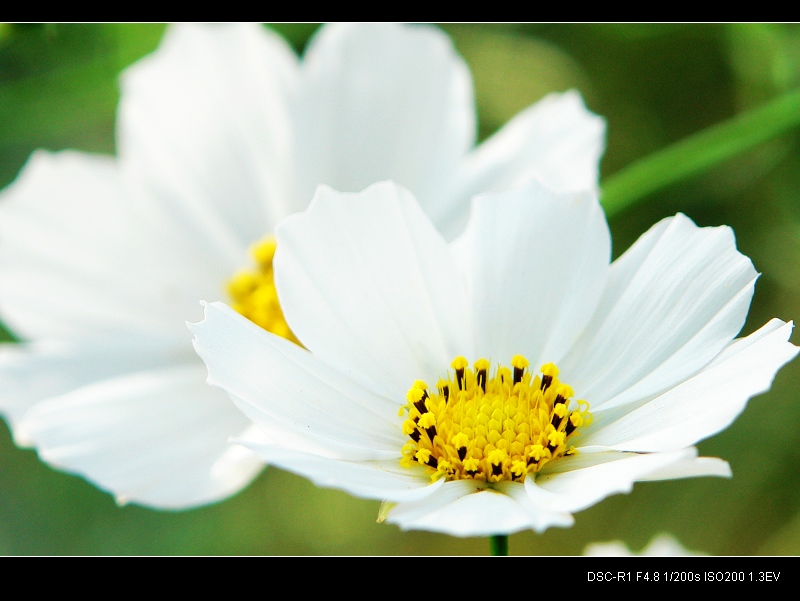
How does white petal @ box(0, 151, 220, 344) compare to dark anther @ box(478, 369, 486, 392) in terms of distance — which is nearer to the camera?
dark anther @ box(478, 369, 486, 392)

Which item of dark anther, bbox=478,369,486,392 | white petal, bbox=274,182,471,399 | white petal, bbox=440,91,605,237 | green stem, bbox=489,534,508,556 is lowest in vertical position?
green stem, bbox=489,534,508,556

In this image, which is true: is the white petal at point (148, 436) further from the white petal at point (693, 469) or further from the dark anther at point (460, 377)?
the white petal at point (693, 469)

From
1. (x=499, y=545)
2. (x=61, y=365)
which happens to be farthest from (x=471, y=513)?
(x=61, y=365)

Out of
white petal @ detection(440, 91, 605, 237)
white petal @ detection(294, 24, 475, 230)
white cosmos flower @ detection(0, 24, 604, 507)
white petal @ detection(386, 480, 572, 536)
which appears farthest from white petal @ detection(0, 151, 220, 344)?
white petal @ detection(386, 480, 572, 536)

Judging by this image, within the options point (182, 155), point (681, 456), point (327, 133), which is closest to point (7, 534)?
point (182, 155)

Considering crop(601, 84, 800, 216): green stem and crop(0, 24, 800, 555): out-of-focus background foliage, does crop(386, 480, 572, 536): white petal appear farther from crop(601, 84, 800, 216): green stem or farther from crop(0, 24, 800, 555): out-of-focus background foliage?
crop(0, 24, 800, 555): out-of-focus background foliage
